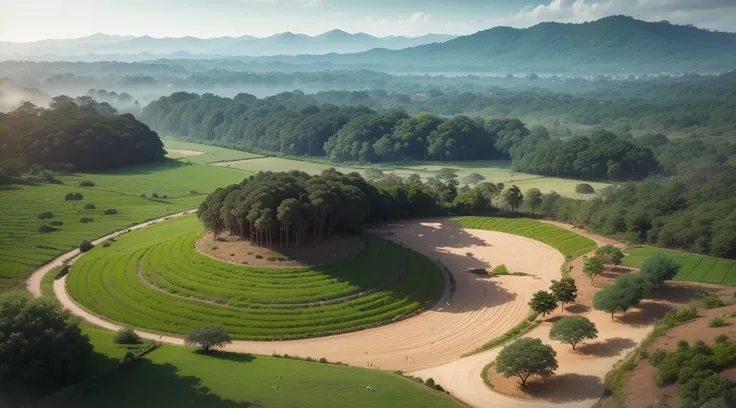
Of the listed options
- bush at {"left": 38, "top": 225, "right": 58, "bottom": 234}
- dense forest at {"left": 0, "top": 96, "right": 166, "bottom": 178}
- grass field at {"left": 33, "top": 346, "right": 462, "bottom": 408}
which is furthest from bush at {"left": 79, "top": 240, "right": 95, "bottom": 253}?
dense forest at {"left": 0, "top": 96, "right": 166, "bottom": 178}

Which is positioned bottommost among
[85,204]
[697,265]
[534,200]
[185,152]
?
[697,265]

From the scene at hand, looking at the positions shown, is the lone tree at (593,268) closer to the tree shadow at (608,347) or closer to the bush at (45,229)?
the tree shadow at (608,347)

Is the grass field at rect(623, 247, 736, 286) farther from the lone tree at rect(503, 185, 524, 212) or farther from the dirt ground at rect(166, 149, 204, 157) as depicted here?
the dirt ground at rect(166, 149, 204, 157)

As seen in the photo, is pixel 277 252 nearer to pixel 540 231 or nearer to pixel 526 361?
pixel 526 361

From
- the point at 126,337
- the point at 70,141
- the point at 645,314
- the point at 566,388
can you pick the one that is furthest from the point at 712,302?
the point at 70,141

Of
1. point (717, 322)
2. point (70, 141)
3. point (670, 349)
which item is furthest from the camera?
point (70, 141)

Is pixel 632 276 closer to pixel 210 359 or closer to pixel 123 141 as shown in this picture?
pixel 210 359
